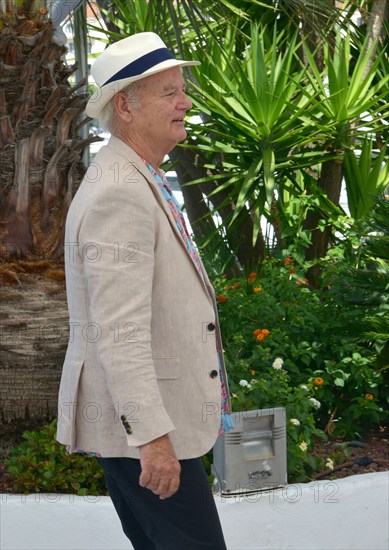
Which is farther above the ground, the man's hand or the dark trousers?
the man's hand

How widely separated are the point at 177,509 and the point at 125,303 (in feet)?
1.70

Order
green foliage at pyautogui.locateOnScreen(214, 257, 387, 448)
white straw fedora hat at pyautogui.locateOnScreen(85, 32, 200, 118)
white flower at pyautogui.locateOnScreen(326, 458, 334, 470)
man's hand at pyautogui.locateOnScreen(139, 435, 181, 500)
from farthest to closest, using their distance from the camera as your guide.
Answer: green foliage at pyautogui.locateOnScreen(214, 257, 387, 448), white flower at pyautogui.locateOnScreen(326, 458, 334, 470), white straw fedora hat at pyautogui.locateOnScreen(85, 32, 200, 118), man's hand at pyautogui.locateOnScreen(139, 435, 181, 500)

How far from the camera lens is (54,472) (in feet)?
13.8

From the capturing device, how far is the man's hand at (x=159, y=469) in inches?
88.4

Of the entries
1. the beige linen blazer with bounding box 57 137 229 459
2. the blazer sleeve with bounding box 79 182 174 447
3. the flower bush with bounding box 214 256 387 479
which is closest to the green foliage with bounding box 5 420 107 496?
the flower bush with bounding box 214 256 387 479

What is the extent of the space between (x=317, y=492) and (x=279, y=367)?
0.69 meters

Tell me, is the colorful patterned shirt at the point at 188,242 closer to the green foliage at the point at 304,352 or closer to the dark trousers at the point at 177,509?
the dark trousers at the point at 177,509

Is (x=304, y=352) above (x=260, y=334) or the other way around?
the other way around

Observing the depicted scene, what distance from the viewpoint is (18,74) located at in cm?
479

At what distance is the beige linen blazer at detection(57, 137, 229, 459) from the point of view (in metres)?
2.27

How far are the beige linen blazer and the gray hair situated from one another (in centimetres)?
6

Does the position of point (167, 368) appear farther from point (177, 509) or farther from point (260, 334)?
point (260, 334)

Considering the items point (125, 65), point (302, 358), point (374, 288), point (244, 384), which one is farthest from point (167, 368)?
point (374, 288)

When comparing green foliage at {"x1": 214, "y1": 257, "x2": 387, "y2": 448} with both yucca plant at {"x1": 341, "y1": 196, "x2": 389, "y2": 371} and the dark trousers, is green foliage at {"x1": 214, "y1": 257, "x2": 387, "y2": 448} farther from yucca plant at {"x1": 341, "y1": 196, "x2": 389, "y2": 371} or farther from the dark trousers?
the dark trousers
